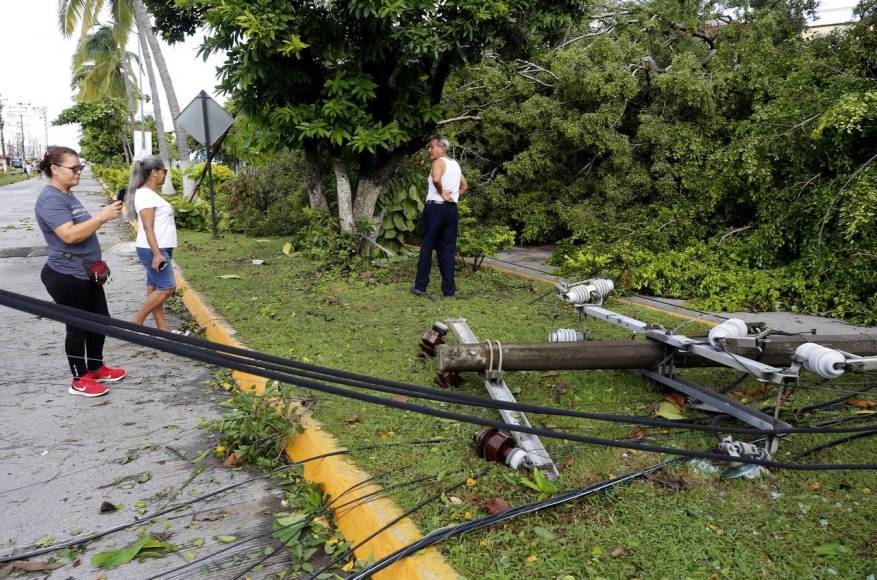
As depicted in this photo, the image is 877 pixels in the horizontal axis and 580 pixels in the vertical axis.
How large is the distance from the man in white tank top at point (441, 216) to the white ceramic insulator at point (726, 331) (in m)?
3.88

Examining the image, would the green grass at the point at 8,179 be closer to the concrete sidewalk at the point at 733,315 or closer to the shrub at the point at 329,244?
the shrub at the point at 329,244

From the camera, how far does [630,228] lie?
829 cm

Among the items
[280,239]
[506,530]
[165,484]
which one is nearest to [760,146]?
[506,530]

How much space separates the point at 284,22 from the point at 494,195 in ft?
15.3

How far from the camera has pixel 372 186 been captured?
8.77m

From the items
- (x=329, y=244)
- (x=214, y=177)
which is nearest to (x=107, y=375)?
(x=329, y=244)

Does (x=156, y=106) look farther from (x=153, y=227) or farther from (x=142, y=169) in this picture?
(x=153, y=227)

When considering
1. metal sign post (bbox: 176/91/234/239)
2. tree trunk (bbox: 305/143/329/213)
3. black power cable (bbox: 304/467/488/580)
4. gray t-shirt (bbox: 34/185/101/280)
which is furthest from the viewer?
metal sign post (bbox: 176/91/234/239)

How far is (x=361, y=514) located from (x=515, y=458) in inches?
30.8

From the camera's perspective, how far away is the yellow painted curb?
2.51 metres

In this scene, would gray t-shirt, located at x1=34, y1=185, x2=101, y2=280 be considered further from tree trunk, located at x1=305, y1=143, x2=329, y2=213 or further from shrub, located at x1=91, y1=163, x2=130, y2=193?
shrub, located at x1=91, y1=163, x2=130, y2=193

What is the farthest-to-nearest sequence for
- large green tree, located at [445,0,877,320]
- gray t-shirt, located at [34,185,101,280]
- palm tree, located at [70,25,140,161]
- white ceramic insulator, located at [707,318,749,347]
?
palm tree, located at [70,25,140,161] < large green tree, located at [445,0,877,320] < gray t-shirt, located at [34,185,101,280] < white ceramic insulator, located at [707,318,749,347]

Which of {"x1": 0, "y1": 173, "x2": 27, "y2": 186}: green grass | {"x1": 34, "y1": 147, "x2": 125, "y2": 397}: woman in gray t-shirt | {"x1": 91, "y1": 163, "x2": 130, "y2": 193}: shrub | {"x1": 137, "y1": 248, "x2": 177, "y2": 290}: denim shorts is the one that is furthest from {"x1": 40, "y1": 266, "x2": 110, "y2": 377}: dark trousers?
{"x1": 0, "y1": 173, "x2": 27, "y2": 186}: green grass

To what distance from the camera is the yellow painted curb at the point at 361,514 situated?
98.9 inches
